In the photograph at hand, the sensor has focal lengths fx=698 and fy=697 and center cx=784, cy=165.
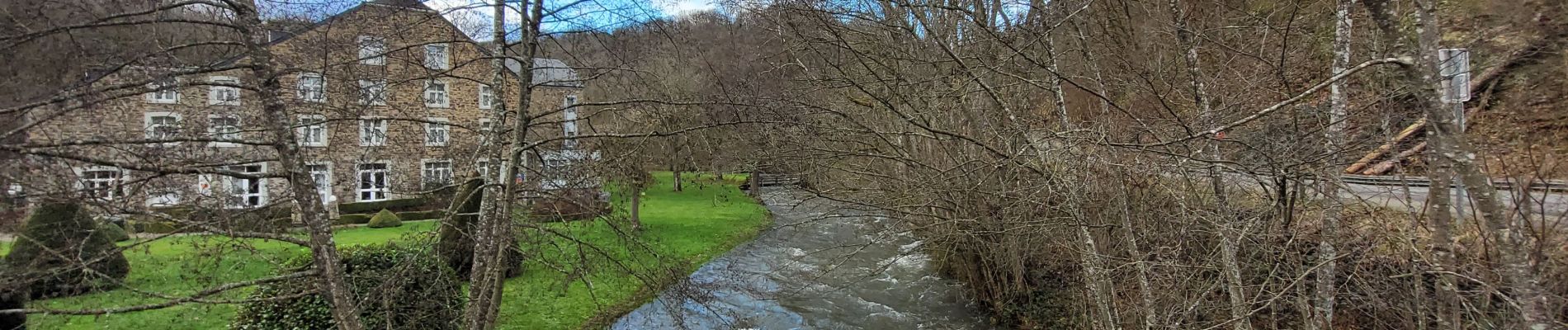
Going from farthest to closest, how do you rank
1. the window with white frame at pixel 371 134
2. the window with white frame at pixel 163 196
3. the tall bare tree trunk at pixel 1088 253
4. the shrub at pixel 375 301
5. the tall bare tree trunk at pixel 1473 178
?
the shrub at pixel 375 301 < the window with white frame at pixel 371 134 < the tall bare tree trunk at pixel 1088 253 < the window with white frame at pixel 163 196 < the tall bare tree trunk at pixel 1473 178

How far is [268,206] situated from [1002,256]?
6.91 metres

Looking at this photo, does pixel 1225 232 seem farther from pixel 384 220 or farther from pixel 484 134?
pixel 384 220

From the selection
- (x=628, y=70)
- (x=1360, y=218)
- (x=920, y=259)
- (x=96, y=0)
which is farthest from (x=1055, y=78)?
(x=920, y=259)

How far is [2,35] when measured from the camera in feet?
9.85

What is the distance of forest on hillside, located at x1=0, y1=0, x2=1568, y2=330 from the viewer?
125 inches

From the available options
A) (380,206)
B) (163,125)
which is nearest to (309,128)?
(163,125)

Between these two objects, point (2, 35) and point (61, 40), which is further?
point (61, 40)

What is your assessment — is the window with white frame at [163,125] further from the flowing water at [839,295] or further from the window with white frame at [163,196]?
the flowing water at [839,295]

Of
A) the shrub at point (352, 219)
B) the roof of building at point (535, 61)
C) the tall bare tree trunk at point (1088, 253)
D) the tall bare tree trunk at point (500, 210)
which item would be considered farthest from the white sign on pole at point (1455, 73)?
the shrub at point (352, 219)

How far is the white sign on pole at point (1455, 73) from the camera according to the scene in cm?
320

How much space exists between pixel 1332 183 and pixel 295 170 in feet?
18.4

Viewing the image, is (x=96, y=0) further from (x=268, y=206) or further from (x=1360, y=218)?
(x=1360, y=218)

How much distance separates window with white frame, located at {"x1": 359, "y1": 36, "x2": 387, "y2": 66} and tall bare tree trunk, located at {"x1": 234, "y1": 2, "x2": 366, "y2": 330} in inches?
18.9

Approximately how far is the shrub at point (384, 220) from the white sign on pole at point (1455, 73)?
19217 millimetres
